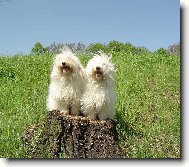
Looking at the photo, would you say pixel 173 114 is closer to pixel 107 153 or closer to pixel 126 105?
pixel 126 105

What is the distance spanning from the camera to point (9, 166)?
4992 mm

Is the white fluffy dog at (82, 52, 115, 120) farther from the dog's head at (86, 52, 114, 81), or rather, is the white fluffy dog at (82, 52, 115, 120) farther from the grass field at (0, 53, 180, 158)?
the grass field at (0, 53, 180, 158)

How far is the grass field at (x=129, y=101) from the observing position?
5.64 meters

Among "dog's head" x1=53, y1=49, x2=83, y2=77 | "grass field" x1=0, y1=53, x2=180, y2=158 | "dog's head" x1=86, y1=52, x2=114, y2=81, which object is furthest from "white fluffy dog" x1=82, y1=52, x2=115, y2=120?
"grass field" x1=0, y1=53, x2=180, y2=158

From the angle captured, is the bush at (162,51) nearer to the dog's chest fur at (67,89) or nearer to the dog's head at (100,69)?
the dog's head at (100,69)

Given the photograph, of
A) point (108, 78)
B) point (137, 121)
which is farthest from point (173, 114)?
point (108, 78)

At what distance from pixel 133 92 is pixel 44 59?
1778 millimetres

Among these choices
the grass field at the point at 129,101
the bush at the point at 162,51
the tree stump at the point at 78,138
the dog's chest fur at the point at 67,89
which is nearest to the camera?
the tree stump at the point at 78,138

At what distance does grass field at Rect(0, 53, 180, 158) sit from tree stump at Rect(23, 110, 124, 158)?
11.2 inches

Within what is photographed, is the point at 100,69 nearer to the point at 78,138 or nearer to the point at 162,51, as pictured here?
the point at 78,138

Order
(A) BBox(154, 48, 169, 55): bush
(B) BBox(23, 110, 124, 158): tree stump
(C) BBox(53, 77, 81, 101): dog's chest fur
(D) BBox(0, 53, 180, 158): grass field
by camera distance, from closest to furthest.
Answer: (B) BBox(23, 110, 124, 158): tree stump < (C) BBox(53, 77, 81, 101): dog's chest fur < (D) BBox(0, 53, 180, 158): grass field < (A) BBox(154, 48, 169, 55): bush

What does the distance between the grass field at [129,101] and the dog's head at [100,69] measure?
0.66 m

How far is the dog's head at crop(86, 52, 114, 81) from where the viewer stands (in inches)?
205

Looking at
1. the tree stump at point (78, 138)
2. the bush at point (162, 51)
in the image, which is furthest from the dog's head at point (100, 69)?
the bush at point (162, 51)
